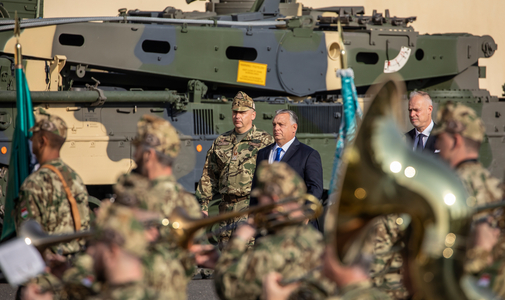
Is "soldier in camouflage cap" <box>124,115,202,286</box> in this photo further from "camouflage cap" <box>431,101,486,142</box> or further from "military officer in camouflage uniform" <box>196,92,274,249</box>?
"military officer in camouflage uniform" <box>196,92,274,249</box>

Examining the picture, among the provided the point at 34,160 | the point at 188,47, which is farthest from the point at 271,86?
the point at 34,160

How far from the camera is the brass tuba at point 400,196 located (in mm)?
2912

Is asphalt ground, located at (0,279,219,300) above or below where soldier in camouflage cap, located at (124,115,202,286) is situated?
below

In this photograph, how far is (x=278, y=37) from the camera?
31.1ft

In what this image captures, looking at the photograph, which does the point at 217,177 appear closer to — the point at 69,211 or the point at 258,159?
the point at 258,159

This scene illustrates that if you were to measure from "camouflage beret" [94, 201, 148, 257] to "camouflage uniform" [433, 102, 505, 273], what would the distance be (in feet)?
4.95

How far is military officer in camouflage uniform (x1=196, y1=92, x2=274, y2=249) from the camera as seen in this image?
6.12 metres

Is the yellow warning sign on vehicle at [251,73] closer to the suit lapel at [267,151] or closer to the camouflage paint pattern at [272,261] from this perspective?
the suit lapel at [267,151]

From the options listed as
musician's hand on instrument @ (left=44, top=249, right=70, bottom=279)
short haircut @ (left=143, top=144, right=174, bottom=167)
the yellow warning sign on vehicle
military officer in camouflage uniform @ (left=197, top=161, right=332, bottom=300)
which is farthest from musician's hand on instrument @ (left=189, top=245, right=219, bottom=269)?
the yellow warning sign on vehicle

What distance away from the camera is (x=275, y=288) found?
3.00m

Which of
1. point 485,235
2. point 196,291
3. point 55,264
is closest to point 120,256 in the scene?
point 55,264

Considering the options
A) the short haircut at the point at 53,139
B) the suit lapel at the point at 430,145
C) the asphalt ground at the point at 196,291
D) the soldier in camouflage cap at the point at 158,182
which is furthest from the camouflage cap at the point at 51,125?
the asphalt ground at the point at 196,291

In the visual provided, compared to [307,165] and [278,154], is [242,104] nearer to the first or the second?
[278,154]

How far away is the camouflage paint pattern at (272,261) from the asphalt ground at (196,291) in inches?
134
